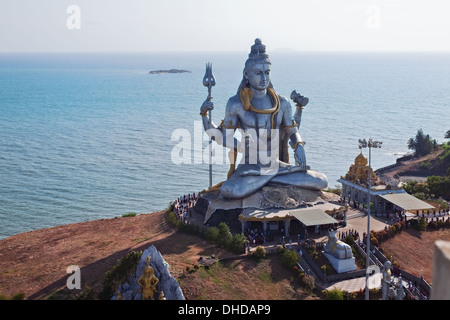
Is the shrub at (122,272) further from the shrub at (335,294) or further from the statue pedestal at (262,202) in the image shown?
the shrub at (335,294)

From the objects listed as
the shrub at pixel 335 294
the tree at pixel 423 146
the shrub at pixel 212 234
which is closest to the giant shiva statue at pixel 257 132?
the shrub at pixel 212 234

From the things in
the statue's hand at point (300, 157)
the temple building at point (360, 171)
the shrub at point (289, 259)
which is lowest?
the shrub at point (289, 259)

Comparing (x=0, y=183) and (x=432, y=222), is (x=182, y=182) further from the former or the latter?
(x=432, y=222)

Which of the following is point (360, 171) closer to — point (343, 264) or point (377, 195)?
point (377, 195)

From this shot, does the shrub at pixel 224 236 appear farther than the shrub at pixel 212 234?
No

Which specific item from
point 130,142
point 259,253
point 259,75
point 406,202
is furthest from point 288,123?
point 130,142

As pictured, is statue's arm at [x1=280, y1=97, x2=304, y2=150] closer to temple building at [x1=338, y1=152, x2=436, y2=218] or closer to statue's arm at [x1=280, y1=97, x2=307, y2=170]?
statue's arm at [x1=280, y1=97, x2=307, y2=170]

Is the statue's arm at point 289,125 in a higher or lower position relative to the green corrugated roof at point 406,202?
higher
